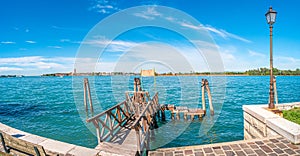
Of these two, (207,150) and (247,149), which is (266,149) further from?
(207,150)

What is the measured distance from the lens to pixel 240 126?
43.7 feet

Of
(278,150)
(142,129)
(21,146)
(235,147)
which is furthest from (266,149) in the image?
(21,146)

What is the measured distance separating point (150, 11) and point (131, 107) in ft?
21.8

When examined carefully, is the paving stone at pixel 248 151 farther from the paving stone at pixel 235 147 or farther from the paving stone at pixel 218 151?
the paving stone at pixel 218 151

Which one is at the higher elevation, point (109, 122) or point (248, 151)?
point (248, 151)

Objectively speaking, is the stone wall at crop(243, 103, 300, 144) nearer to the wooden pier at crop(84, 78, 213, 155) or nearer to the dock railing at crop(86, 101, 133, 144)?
the wooden pier at crop(84, 78, 213, 155)

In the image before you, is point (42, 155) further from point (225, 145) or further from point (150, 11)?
point (150, 11)

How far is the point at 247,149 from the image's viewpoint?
4578mm

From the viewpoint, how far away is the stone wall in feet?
15.7

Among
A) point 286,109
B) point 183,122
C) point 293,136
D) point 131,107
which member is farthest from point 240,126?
point 293,136

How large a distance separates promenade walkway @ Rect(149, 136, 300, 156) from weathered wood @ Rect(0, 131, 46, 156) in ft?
8.06

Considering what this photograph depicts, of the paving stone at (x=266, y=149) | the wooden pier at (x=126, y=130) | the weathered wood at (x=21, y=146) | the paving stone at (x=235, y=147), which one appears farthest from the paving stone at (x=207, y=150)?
the weathered wood at (x=21, y=146)

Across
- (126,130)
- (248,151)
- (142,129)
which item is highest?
(248,151)

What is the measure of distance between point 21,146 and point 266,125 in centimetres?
635
